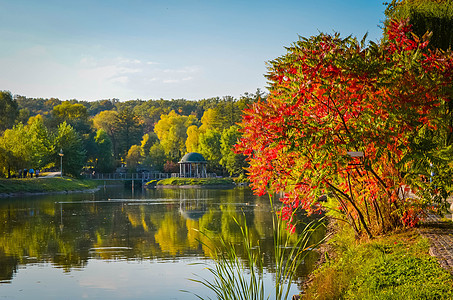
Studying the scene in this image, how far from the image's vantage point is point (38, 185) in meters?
50.0

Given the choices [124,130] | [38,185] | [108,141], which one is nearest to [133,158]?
[108,141]

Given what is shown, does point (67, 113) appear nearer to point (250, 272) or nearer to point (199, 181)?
point (199, 181)

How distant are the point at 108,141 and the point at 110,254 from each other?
70.4 metres

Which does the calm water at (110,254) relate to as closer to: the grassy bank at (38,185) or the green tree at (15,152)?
the grassy bank at (38,185)

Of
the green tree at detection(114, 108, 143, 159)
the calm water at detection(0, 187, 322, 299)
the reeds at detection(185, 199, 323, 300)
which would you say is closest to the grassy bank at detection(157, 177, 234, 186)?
the green tree at detection(114, 108, 143, 159)

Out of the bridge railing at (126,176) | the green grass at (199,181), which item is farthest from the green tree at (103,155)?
the green grass at (199,181)

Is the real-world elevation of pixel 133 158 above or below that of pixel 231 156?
above

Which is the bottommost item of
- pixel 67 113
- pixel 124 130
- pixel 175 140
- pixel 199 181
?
pixel 199 181

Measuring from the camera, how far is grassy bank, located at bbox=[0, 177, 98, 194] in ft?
150

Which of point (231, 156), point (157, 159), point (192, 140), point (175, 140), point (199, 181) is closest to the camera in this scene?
point (199, 181)

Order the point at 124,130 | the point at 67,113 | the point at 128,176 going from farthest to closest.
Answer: the point at 124,130 < the point at 67,113 < the point at 128,176

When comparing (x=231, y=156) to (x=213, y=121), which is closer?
(x=231, y=156)

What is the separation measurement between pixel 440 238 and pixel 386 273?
244 centimetres

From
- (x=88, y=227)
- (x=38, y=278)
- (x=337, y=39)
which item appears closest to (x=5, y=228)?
(x=88, y=227)
